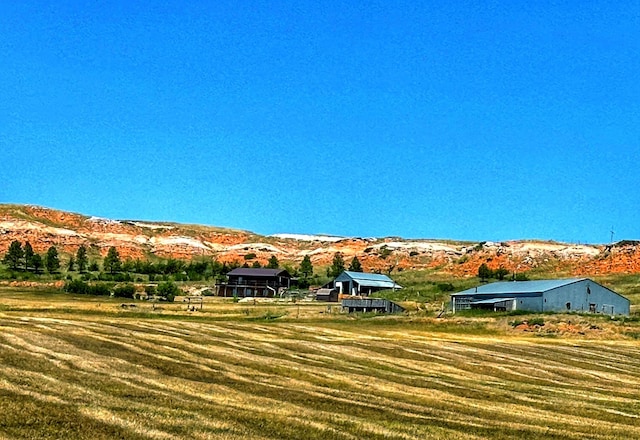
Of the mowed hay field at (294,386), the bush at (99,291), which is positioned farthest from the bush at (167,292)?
the mowed hay field at (294,386)

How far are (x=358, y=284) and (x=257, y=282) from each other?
17930 mm

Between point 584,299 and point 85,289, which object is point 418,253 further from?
point 85,289

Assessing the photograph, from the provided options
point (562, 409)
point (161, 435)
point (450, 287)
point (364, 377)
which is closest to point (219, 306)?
point (450, 287)

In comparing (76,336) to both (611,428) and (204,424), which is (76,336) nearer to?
(204,424)

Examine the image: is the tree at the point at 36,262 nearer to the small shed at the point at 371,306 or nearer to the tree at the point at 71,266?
the tree at the point at 71,266

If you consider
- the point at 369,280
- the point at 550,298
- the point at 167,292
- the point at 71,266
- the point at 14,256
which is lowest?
the point at 167,292

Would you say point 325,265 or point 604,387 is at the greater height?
point 325,265

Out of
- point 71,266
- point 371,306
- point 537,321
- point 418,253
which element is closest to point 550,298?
point 537,321

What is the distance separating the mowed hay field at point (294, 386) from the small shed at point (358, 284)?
75403mm

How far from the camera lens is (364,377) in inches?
1177

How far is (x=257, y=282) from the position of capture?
12900 centimetres

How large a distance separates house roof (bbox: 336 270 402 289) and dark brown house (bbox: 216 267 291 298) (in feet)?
34.9

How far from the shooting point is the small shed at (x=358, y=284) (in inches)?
5025

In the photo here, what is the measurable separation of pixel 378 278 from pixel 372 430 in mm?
121069
